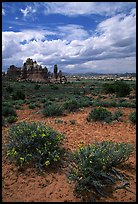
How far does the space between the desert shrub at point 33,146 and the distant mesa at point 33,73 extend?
62.6m

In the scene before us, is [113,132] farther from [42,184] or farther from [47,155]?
[42,184]

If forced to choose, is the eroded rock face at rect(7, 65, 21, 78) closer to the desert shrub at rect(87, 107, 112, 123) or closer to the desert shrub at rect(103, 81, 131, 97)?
the desert shrub at rect(103, 81, 131, 97)

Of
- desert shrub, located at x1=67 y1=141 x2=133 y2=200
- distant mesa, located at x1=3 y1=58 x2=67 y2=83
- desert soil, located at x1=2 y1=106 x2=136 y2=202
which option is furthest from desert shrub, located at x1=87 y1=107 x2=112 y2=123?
distant mesa, located at x1=3 y1=58 x2=67 y2=83

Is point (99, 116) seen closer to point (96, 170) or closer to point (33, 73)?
point (96, 170)

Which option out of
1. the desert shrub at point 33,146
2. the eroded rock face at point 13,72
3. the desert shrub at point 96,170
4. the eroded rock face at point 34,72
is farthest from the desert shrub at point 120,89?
the eroded rock face at point 13,72

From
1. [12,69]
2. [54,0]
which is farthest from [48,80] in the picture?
[54,0]

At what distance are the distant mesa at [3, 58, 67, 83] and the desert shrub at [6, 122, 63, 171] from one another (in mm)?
62571

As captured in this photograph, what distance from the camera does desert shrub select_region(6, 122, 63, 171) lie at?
18.8ft

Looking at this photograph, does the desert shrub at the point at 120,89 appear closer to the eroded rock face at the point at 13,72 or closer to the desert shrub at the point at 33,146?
the desert shrub at the point at 33,146

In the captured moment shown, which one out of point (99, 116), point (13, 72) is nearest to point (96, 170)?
point (99, 116)

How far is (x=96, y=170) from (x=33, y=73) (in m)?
68.8

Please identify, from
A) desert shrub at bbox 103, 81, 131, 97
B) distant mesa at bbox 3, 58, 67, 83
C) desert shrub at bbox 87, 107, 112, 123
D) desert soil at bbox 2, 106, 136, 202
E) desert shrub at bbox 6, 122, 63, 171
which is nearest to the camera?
desert soil at bbox 2, 106, 136, 202

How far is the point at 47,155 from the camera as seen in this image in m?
5.84

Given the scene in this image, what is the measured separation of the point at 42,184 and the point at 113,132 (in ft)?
13.0
